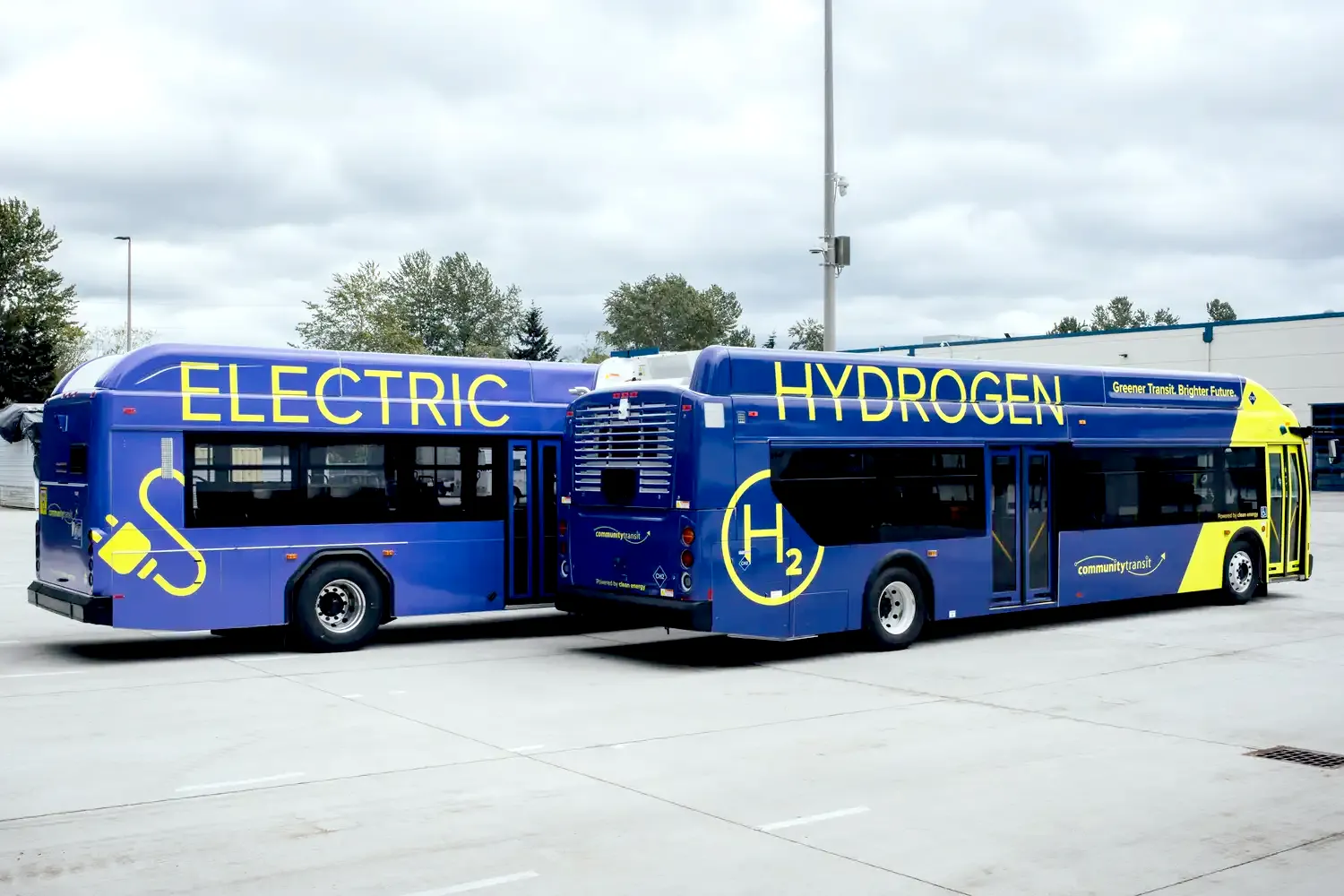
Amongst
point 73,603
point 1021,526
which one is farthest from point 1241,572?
point 73,603

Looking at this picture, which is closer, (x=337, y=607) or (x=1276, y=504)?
(x=337, y=607)

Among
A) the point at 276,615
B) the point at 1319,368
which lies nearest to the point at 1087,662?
the point at 276,615

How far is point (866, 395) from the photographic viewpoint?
14453 millimetres

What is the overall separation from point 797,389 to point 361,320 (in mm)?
70640

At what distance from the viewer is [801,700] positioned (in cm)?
1145

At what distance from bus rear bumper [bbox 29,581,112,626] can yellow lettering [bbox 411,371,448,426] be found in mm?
3572

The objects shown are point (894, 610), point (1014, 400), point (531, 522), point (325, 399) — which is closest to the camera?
point (325, 399)

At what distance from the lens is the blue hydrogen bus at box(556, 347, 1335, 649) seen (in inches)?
519

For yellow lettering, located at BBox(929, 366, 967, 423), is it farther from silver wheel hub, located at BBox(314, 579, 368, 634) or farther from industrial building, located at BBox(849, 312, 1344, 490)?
industrial building, located at BBox(849, 312, 1344, 490)

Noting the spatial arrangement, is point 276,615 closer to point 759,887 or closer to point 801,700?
point 801,700

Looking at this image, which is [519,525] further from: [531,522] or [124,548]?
[124,548]

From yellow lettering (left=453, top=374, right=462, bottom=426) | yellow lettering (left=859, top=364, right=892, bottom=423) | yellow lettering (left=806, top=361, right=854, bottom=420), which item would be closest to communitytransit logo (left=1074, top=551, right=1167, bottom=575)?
yellow lettering (left=859, top=364, right=892, bottom=423)

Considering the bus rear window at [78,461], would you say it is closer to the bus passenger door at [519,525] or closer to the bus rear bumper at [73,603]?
the bus rear bumper at [73,603]

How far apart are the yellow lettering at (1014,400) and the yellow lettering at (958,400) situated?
0.74m
